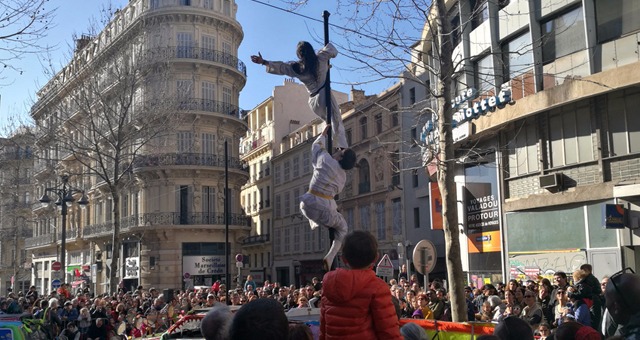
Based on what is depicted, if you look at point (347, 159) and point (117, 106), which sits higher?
point (117, 106)

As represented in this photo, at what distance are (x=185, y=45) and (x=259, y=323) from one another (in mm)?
44635

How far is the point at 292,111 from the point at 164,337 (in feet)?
160

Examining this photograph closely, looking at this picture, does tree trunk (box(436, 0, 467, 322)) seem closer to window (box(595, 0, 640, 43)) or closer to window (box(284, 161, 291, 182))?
window (box(595, 0, 640, 43))

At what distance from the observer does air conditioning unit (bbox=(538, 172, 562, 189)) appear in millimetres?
20562

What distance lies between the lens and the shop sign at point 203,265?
146 feet

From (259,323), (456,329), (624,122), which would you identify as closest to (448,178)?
(456,329)

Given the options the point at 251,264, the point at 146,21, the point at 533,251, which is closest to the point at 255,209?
the point at 251,264

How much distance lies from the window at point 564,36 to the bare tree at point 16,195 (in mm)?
24478

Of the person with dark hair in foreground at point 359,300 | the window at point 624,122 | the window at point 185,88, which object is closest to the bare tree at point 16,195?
the window at point 185,88

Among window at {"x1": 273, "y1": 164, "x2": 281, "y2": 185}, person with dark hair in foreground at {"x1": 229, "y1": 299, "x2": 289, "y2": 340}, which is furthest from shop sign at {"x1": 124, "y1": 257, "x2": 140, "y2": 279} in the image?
person with dark hair in foreground at {"x1": 229, "y1": 299, "x2": 289, "y2": 340}

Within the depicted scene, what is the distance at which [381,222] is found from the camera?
41.1 meters

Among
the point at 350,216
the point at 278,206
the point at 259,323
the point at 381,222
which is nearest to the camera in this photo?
the point at 259,323

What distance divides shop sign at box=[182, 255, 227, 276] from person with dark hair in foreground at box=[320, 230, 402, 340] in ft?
134

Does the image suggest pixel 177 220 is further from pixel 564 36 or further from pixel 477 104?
pixel 564 36
